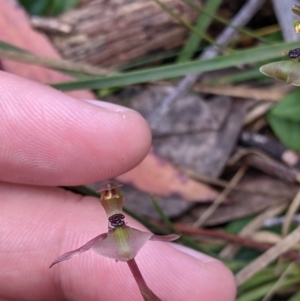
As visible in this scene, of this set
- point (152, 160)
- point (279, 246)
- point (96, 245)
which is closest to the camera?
point (96, 245)

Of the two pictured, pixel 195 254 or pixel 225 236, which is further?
pixel 225 236

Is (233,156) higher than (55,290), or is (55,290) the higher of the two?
(233,156)

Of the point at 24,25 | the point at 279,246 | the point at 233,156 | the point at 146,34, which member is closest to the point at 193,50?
the point at 146,34

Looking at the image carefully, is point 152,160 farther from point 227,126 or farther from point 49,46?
point 49,46

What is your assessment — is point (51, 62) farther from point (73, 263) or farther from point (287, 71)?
point (287, 71)

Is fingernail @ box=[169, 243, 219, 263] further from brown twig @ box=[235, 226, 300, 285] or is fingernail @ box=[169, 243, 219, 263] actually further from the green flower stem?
the green flower stem

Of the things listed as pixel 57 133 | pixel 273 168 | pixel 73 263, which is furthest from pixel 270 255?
pixel 57 133

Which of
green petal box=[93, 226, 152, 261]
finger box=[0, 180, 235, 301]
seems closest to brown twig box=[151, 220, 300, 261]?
finger box=[0, 180, 235, 301]

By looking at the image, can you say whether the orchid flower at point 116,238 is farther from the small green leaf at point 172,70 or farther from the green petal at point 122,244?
the small green leaf at point 172,70
